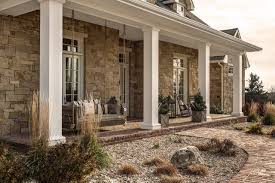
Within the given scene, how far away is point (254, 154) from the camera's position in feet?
21.4

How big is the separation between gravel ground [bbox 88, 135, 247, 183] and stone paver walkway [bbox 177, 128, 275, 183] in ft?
0.61

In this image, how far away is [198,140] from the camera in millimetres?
8055

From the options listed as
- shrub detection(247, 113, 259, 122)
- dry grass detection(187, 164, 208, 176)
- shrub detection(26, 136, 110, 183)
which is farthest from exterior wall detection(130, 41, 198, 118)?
shrub detection(26, 136, 110, 183)

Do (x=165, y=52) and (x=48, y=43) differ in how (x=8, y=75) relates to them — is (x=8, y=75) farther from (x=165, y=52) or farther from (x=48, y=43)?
(x=165, y=52)

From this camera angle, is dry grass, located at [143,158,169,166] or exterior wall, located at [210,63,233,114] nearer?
dry grass, located at [143,158,169,166]

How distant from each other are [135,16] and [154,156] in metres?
3.65

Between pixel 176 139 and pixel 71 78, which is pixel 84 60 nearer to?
pixel 71 78

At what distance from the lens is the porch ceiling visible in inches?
277

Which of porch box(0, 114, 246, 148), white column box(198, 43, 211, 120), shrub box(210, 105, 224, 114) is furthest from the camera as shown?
shrub box(210, 105, 224, 114)

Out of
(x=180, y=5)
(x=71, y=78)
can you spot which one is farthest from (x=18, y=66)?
(x=180, y=5)

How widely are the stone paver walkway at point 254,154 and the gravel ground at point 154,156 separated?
186mm

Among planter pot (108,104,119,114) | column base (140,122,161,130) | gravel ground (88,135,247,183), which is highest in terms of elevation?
planter pot (108,104,119,114)

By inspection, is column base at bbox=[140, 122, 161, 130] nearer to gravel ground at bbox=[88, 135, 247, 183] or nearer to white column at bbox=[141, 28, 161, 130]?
white column at bbox=[141, 28, 161, 130]

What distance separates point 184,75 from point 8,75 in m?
8.59
